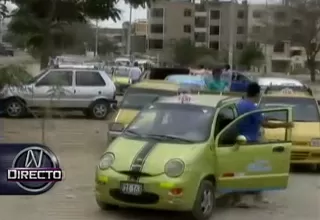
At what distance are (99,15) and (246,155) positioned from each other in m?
20.7

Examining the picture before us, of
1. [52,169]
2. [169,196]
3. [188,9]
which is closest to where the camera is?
[169,196]

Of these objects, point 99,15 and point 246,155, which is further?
point 99,15

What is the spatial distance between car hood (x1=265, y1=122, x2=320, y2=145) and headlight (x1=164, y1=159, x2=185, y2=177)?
5.11 m

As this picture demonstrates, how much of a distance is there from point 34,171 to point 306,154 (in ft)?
22.3

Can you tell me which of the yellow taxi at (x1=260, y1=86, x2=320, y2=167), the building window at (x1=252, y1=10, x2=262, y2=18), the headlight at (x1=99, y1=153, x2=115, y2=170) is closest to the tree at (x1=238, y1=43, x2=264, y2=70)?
the building window at (x1=252, y1=10, x2=262, y2=18)

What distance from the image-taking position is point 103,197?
32.8 feet

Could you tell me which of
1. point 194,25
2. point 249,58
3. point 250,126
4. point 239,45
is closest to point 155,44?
point 194,25

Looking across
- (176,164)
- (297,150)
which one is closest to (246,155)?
(176,164)

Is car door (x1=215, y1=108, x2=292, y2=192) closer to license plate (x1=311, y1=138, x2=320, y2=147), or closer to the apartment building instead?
license plate (x1=311, y1=138, x2=320, y2=147)

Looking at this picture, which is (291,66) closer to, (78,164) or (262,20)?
(262,20)

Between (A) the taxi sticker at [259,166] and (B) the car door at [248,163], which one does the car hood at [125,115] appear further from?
(A) the taxi sticker at [259,166]

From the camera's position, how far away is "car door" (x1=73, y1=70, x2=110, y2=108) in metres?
25.1

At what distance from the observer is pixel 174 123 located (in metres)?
10.8

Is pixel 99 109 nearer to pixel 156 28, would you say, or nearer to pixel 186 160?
pixel 186 160
